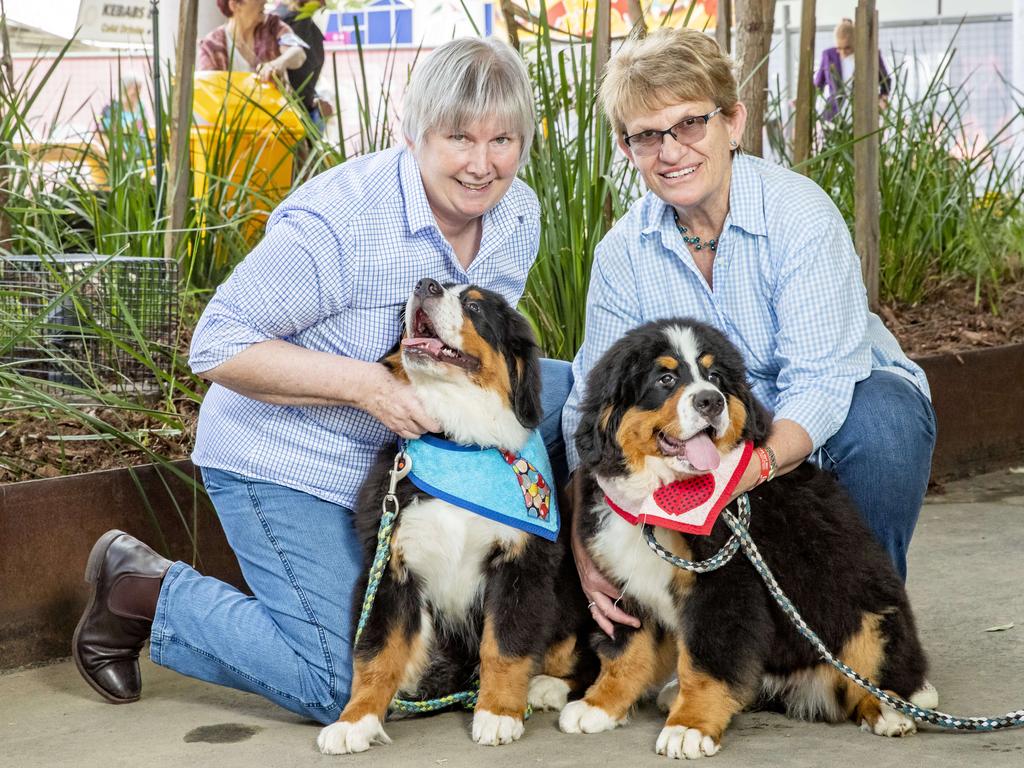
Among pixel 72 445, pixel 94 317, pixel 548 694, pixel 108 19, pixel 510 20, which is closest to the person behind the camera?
pixel 548 694

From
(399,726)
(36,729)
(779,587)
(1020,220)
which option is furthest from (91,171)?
(1020,220)

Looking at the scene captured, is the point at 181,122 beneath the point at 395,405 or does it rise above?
above

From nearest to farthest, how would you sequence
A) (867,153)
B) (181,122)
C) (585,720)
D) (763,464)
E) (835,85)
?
1. (763,464)
2. (585,720)
3. (181,122)
4. (867,153)
5. (835,85)

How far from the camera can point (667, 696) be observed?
282 cm

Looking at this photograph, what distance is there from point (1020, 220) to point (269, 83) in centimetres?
405

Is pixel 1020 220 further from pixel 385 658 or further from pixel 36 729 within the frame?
pixel 36 729

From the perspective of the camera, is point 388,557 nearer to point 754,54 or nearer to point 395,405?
point 395,405

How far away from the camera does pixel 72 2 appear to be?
8289 millimetres

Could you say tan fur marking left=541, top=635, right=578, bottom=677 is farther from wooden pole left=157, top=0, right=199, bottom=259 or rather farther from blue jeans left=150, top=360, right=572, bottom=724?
wooden pole left=157, top=0, right=199, bottom=259

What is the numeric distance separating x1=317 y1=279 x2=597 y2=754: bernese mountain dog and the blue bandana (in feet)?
0.05

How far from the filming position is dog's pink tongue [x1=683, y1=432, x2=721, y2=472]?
2.54 metres

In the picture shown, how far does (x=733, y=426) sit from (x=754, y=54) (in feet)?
9.29

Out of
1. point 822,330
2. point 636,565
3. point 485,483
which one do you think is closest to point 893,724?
point 636,565

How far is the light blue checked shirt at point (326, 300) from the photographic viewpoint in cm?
279
